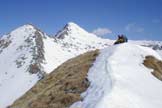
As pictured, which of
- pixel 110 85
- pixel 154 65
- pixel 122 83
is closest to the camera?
pixel 110 85

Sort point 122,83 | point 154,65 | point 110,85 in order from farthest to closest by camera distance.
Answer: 1. point 154,65
2. point 122,83
3. point 110,85

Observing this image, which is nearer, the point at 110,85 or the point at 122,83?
the point at 110,85

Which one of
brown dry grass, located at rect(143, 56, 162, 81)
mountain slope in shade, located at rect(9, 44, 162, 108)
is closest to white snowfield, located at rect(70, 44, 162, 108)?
mountain slope in shade, located at rect(9, 44, 162, 108)

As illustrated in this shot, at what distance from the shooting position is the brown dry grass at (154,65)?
107 feet

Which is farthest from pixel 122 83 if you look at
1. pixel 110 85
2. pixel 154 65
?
pixel 154 65

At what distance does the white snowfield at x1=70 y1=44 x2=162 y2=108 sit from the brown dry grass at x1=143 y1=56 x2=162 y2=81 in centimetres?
55

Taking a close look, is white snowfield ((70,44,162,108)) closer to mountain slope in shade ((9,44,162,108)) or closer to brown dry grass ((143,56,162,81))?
mountain slope in shade ((9,44,162,108))

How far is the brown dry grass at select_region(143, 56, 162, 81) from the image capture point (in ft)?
107

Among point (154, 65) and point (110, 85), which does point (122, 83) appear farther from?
point (154, 65)

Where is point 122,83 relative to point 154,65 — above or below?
below

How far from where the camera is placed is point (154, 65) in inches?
1393

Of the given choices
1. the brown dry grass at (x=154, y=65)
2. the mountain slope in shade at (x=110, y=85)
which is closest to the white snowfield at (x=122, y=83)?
the mountain slope in shade at (x=110, y=85)

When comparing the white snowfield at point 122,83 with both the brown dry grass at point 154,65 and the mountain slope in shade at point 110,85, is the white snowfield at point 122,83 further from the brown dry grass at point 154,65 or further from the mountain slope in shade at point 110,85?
the brown dry grass at point 154,65

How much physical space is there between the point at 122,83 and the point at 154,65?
10279 mm
